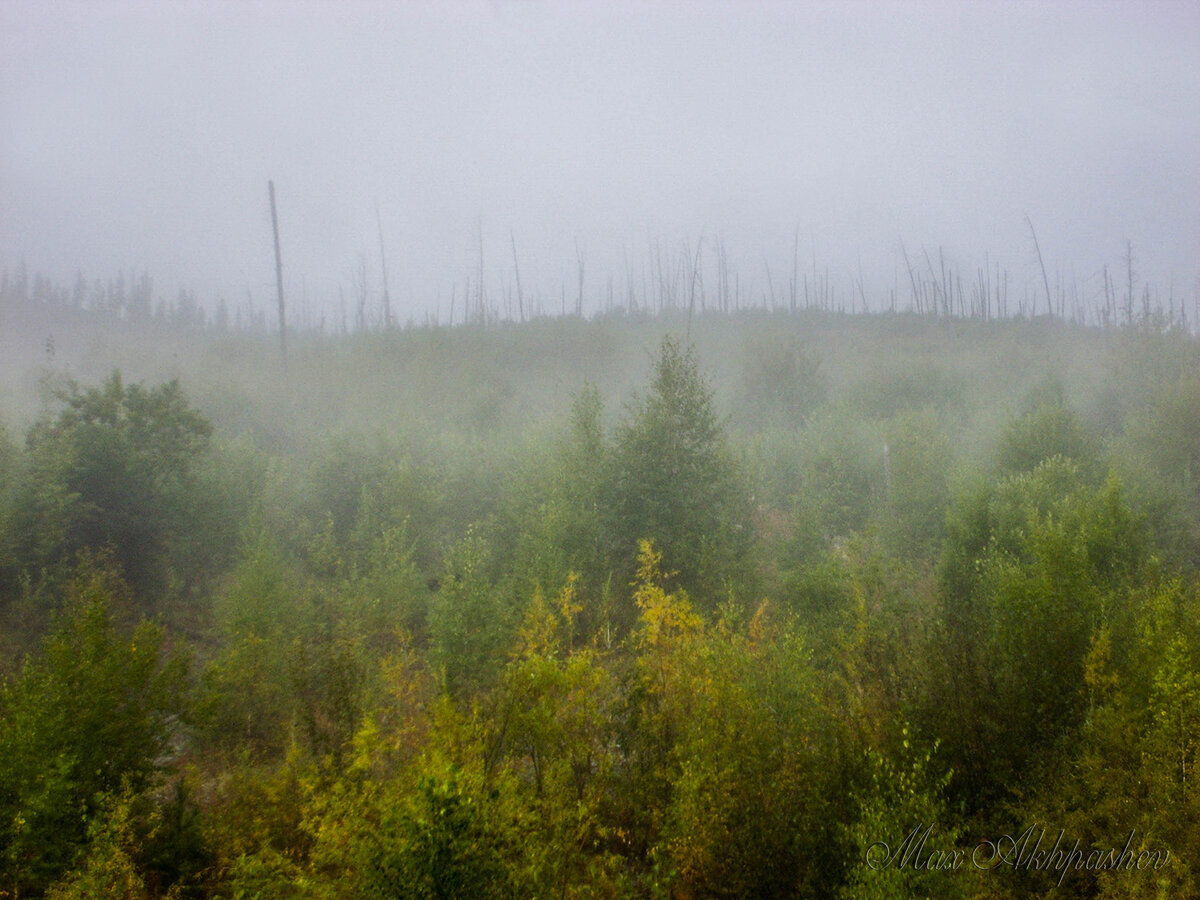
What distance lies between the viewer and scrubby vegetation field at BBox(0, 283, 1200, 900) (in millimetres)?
6352

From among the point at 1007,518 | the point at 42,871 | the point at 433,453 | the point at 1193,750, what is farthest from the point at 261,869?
the point at 433,453

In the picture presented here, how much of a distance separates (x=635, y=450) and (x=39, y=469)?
1837 cm

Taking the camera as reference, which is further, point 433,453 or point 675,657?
point 433,453

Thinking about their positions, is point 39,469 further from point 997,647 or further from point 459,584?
point 997,647

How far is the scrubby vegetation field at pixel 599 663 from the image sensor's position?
250 inches

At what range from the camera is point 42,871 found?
6.52 metres
